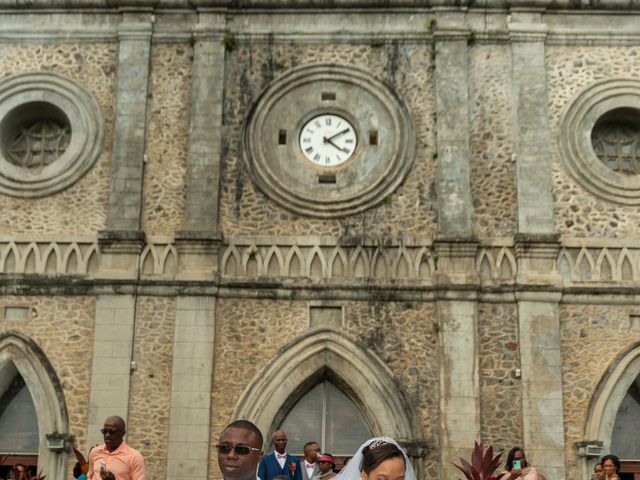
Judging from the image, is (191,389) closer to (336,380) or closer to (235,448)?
(336,380)

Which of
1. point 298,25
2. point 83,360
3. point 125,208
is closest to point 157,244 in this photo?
point 125,208

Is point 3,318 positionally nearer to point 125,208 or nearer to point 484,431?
point 125,208

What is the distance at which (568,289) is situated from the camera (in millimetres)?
16797

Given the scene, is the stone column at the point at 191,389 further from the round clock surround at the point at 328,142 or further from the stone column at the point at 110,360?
the round clock surround at the point at 328,142

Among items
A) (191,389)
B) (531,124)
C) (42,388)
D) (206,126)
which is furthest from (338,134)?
(42,388)

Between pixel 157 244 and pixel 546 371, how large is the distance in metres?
6.55

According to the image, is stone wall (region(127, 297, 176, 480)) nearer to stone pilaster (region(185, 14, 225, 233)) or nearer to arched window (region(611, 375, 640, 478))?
stone pilaster (region(185, 14, 225, 233))

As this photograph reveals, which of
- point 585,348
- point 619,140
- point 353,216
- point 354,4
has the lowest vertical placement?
point 585,348

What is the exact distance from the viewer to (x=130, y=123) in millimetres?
17781

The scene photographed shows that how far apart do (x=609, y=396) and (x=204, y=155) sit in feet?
24.9

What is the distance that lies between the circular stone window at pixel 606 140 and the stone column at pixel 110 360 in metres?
7.72

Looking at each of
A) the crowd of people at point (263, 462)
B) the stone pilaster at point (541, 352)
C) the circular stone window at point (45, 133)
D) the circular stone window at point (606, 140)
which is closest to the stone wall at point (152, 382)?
the crowd of people at point (263, 462)

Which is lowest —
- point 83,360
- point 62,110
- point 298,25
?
point 83,360

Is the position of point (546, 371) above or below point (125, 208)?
below
